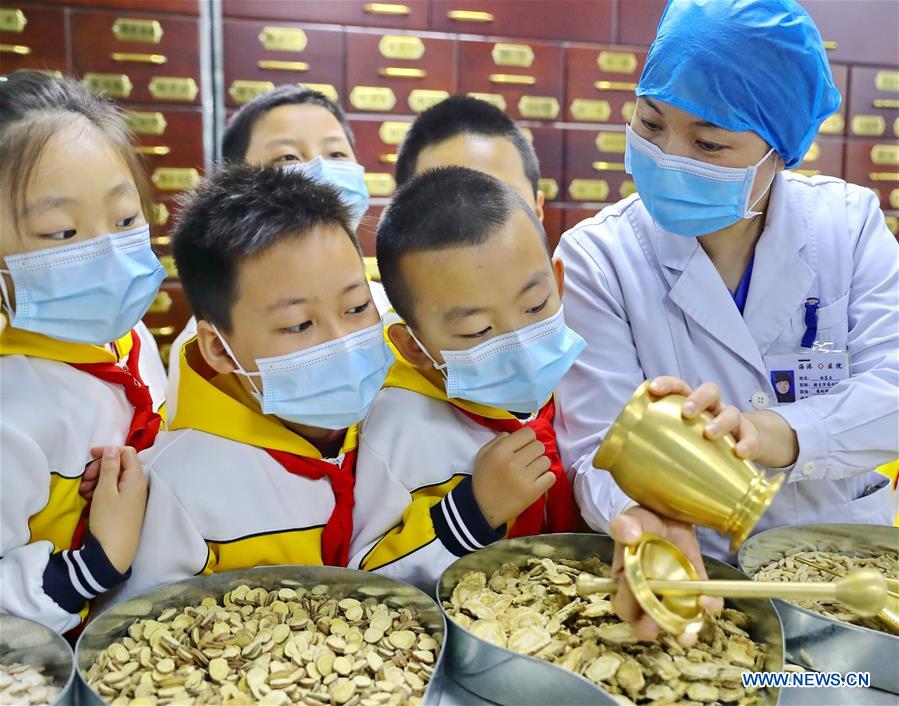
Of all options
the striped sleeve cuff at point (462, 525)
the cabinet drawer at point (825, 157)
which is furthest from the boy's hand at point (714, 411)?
the cabinet drawer at point (825, 157)

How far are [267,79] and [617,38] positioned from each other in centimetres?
159

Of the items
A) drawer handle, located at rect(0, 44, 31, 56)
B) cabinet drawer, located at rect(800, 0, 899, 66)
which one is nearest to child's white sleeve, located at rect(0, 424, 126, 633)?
drawer handle, located at rect(0, 44, 31, 56)

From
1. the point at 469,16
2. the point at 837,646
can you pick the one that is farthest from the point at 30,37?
the point at 837,646

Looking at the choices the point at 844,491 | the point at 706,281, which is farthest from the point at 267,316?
the point at 844,491

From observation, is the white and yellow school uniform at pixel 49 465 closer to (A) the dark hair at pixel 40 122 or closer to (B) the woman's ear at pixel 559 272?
(A) the dark hair at pixel 40 122

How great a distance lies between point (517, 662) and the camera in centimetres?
90

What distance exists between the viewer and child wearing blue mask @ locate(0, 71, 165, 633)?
1.06m

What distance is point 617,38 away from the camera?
375 cm

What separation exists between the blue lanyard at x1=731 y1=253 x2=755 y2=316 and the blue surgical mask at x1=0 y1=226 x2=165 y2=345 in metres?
0.96

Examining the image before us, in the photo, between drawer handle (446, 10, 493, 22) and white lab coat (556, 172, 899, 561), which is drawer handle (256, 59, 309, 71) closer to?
drawer handle (446, 10, 493, 22)

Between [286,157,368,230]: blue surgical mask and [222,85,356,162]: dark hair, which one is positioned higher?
[222,85,356,162]: dark hair

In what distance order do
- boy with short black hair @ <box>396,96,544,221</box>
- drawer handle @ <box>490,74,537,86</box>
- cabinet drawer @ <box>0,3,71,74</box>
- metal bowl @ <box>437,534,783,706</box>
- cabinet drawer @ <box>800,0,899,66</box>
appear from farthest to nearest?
1. cabinet drawer @ <box>800,0,899,66</box>
2. drawer handle @ <box>490,74,537,86</box>
3. cabinet drawer @ <box>0,3,71,74</box>
4. boy with short black hair @ <box>396,96,544,221</box>
5. metal bowl @ <box>437,534,783,706</box>

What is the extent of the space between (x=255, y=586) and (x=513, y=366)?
1.57ft

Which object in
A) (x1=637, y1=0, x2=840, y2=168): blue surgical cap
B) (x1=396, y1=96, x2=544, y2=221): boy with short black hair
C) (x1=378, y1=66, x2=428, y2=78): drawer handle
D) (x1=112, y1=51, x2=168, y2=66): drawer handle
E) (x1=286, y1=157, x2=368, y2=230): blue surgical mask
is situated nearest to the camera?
(x1=637, y1=0, x2=840, y2=168): blue surgical cap
